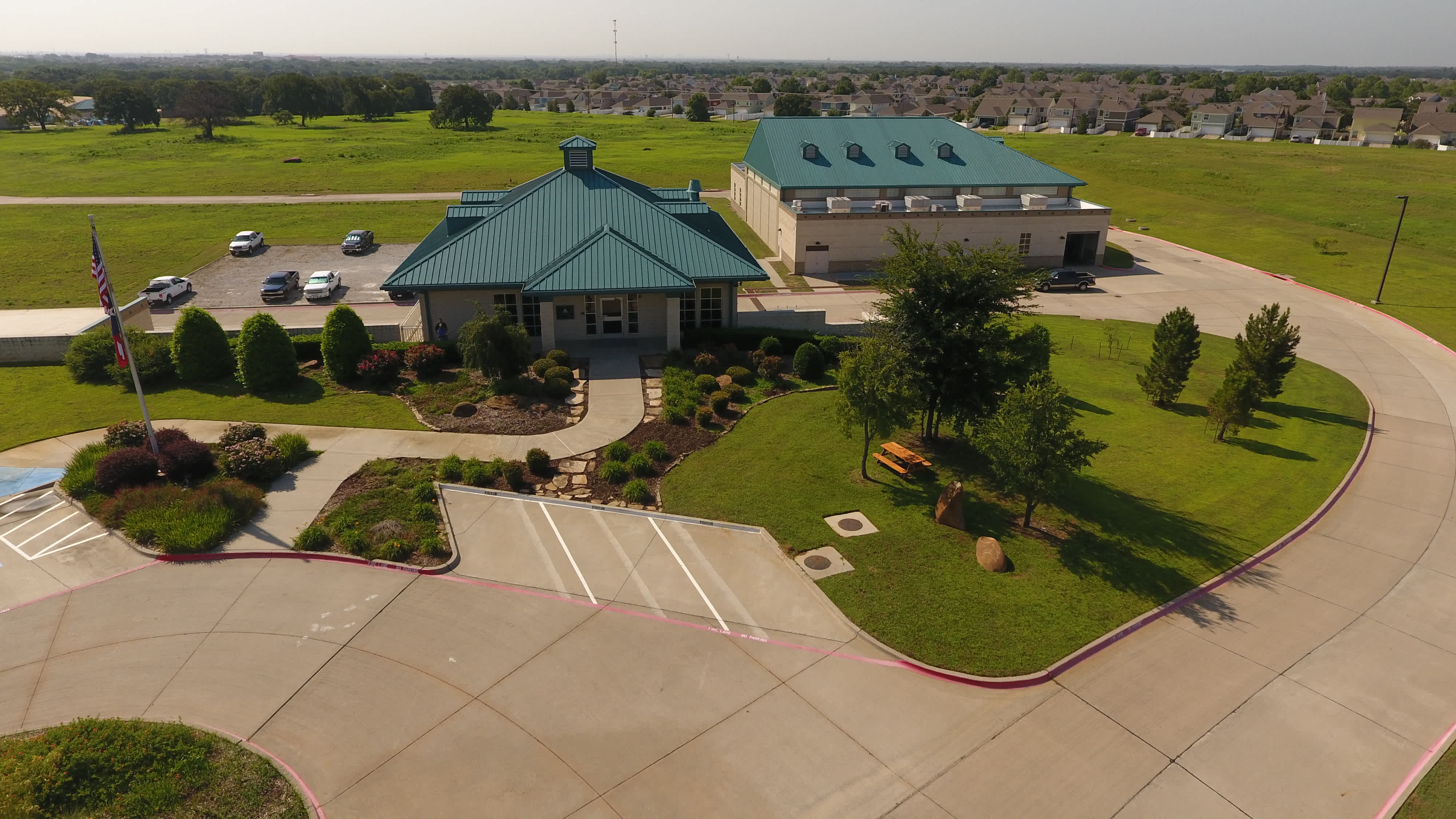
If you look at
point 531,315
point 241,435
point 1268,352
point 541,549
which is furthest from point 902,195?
point 241,435

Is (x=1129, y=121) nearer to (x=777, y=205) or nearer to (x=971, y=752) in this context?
(x=777, y=205)

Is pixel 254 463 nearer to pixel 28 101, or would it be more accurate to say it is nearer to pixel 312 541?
pixel 312 541

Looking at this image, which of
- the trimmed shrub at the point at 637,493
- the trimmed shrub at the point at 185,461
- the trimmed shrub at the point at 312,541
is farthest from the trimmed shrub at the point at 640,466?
the trimmed shrub at the point at 185,461

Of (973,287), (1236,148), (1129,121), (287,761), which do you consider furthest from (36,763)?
(1129,121)

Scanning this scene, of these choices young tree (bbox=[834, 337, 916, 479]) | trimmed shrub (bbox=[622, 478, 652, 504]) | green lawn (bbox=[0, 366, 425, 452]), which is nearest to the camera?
young tree (bbox=[834, 337, 916, 479])

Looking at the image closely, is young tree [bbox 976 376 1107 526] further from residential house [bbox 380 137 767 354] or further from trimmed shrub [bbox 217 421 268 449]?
trimmed shrub [bbox 217 421 268 449]

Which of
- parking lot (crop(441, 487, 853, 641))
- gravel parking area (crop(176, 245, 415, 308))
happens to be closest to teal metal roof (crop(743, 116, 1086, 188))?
gravel parking area (crop(176, 245, 415, 308))

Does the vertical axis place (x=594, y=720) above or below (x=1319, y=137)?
below
